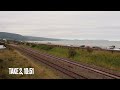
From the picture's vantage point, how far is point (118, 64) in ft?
82.7
